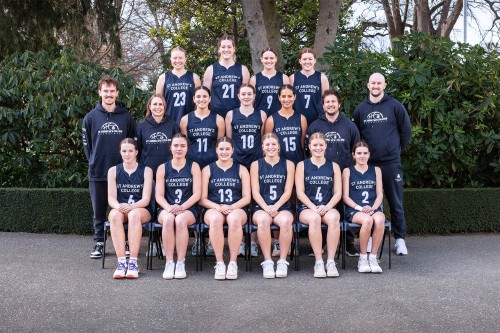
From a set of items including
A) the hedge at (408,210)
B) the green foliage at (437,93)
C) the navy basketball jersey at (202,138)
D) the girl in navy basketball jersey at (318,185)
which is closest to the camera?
the girl in navy basketball jersey at (318,185)

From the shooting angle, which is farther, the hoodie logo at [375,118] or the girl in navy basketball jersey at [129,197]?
the hoodie logo at [375,118]

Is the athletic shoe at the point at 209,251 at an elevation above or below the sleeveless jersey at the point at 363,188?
below

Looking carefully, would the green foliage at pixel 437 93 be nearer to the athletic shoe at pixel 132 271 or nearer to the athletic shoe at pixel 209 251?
the athletic shoe at pixel 209 251

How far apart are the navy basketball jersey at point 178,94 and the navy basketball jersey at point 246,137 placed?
617 mm

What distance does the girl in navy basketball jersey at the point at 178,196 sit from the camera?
255 inches

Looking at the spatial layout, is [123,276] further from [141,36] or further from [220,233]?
[141,36]

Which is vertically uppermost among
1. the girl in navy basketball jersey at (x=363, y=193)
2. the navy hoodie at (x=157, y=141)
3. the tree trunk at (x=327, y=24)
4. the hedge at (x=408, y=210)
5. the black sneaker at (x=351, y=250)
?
the tree trunk at (x=327, y=24)

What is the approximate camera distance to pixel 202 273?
21.6 ft

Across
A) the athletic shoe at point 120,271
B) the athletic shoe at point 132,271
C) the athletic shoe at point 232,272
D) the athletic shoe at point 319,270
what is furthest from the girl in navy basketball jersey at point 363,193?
the athletic shoe at point 120,271

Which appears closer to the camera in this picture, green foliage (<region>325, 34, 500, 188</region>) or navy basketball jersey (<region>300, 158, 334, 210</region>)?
navy basketball jersey (<region>300, 158, 334, 210</region>)

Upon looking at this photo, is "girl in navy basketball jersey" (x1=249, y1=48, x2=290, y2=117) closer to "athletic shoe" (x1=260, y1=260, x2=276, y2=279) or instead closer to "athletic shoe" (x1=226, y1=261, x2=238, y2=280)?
"athletic shoe" (x1=260, y1=260, x2=276, y2=279)

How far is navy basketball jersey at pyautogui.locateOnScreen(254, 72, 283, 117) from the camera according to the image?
24.8 ft

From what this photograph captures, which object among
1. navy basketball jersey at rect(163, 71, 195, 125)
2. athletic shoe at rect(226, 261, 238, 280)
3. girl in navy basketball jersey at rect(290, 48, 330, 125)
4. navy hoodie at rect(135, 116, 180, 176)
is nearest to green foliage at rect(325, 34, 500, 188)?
girl in navy basketball jersey at rect(290, 48, 330, 125)

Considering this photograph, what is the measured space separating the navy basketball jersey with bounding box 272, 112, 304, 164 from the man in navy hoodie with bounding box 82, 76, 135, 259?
5.47ft
